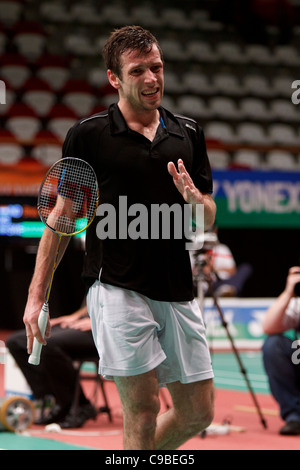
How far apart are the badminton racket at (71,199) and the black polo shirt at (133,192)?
0.19 feet

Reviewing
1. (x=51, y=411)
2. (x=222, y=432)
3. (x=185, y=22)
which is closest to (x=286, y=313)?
(x=222, y=432)

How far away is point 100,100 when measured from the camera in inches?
521

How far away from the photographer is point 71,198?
2922mm

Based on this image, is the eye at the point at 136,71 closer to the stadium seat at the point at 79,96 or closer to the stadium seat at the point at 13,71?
the stadium seat at the point at 79,96

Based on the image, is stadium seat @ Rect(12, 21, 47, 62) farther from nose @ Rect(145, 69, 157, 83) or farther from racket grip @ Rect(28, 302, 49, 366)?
racket grip @ Rect(28, 302, 49, 366)

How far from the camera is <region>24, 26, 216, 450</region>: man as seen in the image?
109 inches

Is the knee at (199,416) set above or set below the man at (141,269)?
below

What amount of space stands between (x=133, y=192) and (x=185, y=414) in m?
0.88

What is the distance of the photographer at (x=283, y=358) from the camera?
4984 millimetres

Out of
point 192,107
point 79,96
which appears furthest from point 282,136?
point 79,96

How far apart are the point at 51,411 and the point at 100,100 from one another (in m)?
8.72

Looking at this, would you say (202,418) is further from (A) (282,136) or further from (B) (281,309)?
(A) (282,136)

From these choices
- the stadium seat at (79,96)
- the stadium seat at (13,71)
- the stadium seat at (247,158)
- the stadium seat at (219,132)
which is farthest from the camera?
the stadium seat at (219,132)

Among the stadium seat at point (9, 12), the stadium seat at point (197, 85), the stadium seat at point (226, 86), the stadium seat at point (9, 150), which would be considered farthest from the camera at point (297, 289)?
the stadium seat at point (9, 12)
